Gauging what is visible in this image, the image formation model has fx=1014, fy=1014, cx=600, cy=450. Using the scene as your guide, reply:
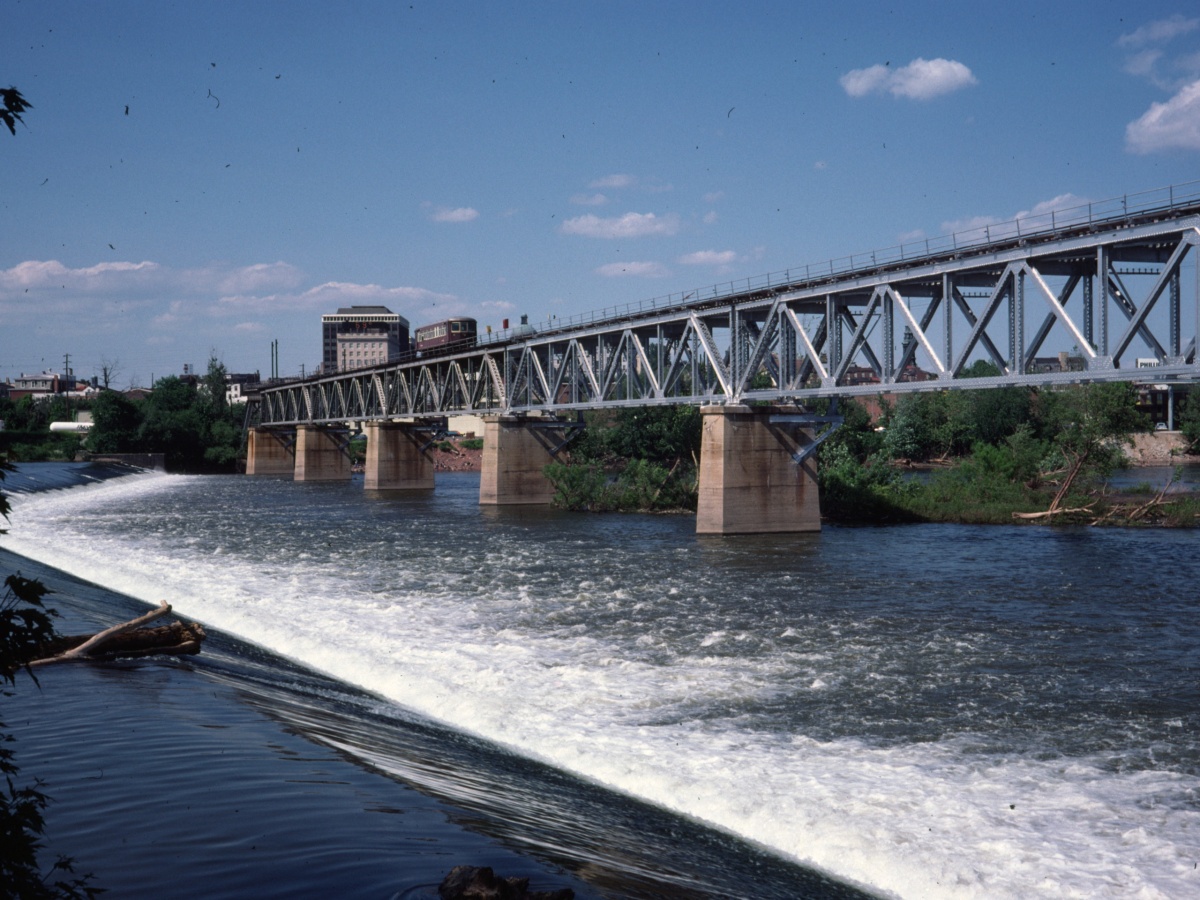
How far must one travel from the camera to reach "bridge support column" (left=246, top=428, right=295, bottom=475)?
425 feet

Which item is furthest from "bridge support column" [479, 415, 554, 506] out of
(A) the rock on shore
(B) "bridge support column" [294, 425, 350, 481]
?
(A) the rock on shore

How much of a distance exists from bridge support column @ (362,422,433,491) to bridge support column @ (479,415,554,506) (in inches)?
841

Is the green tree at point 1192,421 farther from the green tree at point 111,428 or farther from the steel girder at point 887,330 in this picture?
the green tree at point 111,428

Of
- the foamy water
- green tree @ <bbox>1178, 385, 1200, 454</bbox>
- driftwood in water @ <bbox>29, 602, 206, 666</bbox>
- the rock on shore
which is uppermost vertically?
green tree @ <bbox>1178, 385, 1200, 454</bbox>

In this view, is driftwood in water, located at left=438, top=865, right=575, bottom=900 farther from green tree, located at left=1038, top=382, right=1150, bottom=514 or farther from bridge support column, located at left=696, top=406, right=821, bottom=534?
green tree, located at left=1038, top=382, right=1150, bottom=514

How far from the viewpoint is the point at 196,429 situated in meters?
129

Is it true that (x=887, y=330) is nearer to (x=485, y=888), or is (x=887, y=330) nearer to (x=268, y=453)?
(x=485, y=888)

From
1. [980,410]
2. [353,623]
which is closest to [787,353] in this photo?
[353,623]

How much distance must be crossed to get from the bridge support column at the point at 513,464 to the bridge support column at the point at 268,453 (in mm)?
69279

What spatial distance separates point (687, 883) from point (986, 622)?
16.6m

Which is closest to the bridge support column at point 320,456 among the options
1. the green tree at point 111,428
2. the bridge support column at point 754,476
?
the green tree at point 111,428

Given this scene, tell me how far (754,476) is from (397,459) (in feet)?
167

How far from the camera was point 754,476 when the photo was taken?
145 ft

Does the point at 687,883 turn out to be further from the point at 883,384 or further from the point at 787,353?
the point at 787,353
